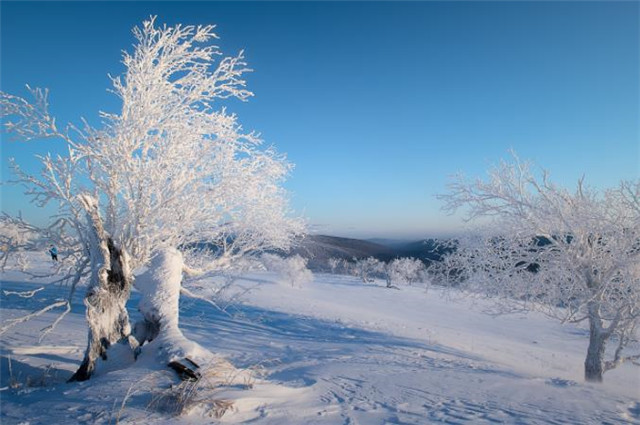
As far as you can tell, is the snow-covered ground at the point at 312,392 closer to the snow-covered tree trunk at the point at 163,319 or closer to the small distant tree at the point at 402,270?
the snow-covered tree trunk at the point at 163,319

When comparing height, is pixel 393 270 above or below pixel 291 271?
above

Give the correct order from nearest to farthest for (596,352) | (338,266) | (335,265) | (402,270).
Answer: (596,352), (402,270), (335,265), (338,266)

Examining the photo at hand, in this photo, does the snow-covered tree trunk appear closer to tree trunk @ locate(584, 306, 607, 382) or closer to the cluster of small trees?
tree trunk @ locate(584, 306, 607, 382)

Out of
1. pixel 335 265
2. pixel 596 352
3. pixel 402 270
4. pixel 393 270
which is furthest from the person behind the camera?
pixel 335 265

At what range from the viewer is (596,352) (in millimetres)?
7535

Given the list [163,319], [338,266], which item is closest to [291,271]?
[163,319]

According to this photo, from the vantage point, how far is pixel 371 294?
37500 millimetres

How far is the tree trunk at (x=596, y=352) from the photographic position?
7422 mm

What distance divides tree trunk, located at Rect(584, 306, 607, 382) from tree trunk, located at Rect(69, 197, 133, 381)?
32.3 ft

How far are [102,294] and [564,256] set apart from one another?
9663 mm

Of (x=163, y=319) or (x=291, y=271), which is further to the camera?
(x=291, y=271)

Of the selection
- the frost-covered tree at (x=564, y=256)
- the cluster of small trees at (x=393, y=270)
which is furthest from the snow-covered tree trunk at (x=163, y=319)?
the cluster of small trees at (x=393, y=270)

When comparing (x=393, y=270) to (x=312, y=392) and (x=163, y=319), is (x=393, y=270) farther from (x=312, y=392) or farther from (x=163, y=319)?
(x=163, y=319)

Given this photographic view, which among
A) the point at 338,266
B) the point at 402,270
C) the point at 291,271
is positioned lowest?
the point at 338,266
